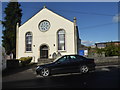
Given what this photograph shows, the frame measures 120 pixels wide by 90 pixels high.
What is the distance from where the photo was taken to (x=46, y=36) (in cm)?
2959

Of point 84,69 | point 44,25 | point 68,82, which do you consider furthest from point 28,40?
point 68,82

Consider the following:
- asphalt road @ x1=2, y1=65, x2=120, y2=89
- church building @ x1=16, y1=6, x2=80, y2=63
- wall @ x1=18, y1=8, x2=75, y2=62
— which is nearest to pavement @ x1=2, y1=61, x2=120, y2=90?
asphalt road @ x1=2, y1=65, x2=120, y2=89

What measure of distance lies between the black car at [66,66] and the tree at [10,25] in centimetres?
2689

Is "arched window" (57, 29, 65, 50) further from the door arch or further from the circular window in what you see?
the door arch

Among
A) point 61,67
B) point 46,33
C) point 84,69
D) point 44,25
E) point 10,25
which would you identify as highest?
point 10,25

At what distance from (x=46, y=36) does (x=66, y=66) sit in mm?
18664

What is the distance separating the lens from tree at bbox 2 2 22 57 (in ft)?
125

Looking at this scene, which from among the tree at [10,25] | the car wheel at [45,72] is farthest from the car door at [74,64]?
the tree at [10,25]

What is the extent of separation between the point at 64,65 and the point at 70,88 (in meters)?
4.19

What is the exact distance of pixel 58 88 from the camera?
7355 millimetres

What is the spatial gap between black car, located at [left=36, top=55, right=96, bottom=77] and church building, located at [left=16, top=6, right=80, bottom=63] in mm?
16498

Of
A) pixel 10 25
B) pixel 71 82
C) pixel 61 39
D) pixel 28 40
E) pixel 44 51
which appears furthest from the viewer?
pixel 10 25

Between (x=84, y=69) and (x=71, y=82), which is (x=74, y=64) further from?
(x=71, y=82)

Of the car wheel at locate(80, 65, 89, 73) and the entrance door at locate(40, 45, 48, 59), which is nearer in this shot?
the car wheel at locate(80, 65, 89, 73)
